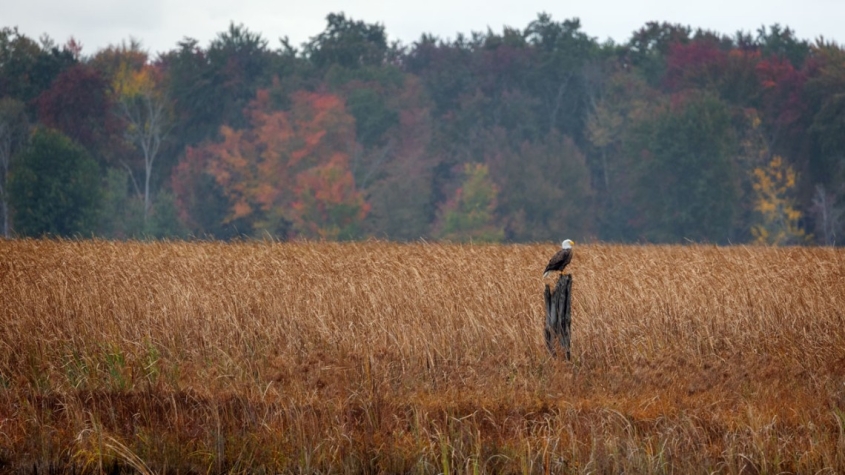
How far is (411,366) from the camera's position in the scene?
33.4 ft

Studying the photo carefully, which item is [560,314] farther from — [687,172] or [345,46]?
[345,46]

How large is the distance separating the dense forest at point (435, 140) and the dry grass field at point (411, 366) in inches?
1137

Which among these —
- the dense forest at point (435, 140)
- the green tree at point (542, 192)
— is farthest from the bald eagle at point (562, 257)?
the green tree at point (542, 192)

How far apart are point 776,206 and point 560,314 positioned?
35.7 m

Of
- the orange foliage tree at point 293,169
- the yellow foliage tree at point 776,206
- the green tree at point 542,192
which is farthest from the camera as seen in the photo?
the green tree at point 542,192

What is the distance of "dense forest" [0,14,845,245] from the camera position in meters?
43.6

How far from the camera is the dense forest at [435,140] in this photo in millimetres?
43625

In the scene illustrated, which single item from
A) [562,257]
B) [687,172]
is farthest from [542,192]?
[562,257]

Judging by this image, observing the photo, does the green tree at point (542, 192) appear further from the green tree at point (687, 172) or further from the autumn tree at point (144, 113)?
the autumn tree at point (144, 113)

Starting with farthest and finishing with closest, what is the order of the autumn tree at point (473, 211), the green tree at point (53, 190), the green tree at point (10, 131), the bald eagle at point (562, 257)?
the green tree at point (10, 131), the autumn tree at point (473, 211), the green tree at point (53, 190), the bald eagle at point (562, 257)

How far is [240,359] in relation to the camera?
34.6 feet

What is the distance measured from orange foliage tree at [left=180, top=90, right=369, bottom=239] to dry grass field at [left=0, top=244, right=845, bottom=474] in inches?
1159

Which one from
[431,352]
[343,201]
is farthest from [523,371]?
[343,201]

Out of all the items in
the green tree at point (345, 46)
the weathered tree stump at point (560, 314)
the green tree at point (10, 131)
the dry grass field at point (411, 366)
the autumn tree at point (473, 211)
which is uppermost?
the green tree at point (345, 46)
